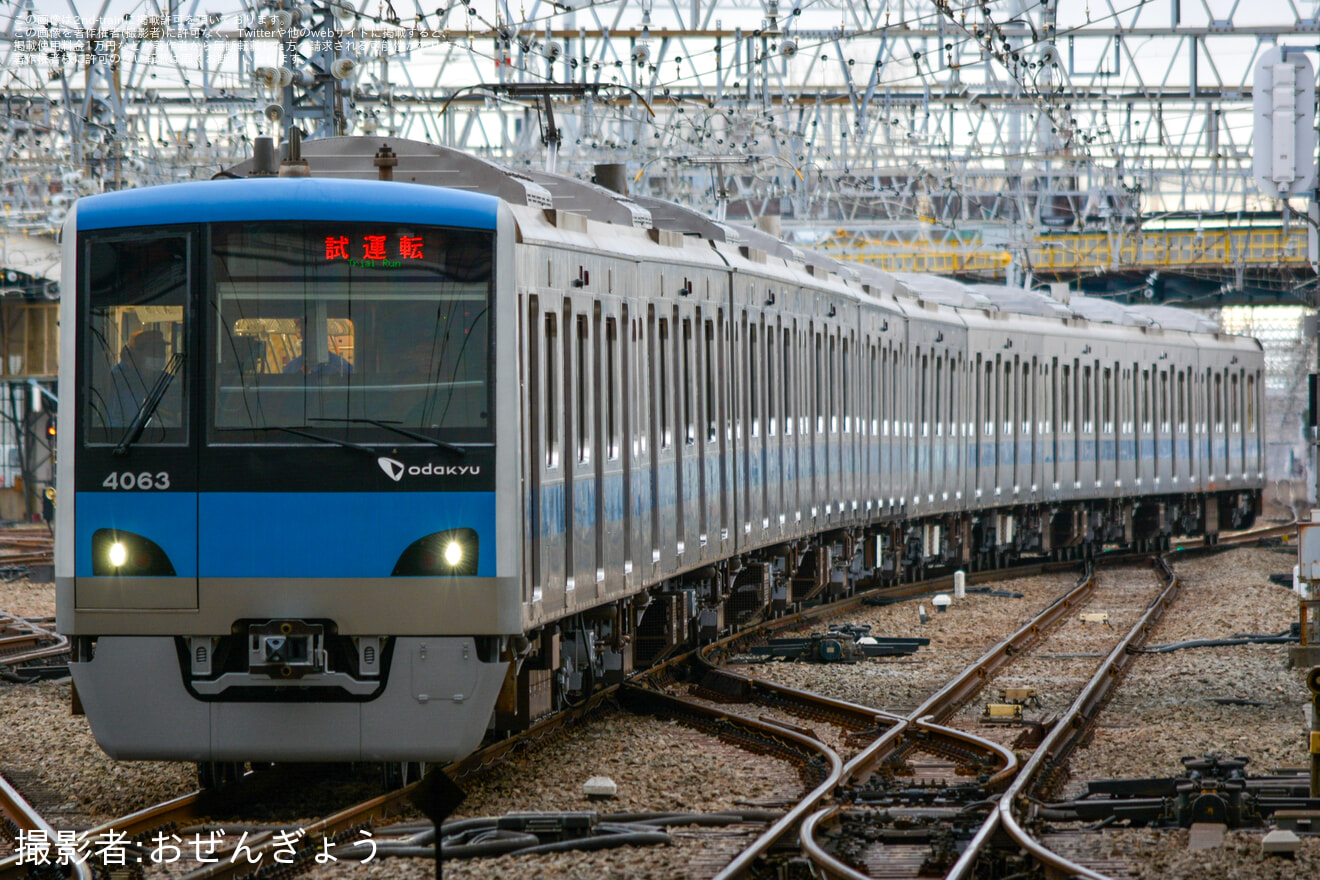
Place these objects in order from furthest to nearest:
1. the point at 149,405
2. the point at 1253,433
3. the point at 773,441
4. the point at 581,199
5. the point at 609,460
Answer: the point at 1253,433 → the point at 773,441 → the point at 581,199 → the point at 609,460 → the point at 149,405

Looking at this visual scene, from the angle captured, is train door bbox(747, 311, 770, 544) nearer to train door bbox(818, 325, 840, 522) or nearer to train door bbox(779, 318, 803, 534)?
train door bbox(779, 318, 803, 534)

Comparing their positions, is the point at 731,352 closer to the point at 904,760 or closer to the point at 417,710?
the point at 904,760

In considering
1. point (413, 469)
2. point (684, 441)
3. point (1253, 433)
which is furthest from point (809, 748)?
point (1253, 433)

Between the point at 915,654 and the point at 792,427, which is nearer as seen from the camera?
the point at 915,654

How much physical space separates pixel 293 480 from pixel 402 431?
0.52 m

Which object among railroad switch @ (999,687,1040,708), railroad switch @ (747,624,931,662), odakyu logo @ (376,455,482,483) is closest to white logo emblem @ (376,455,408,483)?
odakyu logo @ (376,455,482,483)

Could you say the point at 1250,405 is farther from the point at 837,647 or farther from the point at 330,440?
the point at 330,440

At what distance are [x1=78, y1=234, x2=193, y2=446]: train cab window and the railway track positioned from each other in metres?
1.68

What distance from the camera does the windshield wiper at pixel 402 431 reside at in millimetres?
8773

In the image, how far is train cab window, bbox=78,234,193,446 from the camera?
29.0 ft

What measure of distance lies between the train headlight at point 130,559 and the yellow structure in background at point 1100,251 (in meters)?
37.4

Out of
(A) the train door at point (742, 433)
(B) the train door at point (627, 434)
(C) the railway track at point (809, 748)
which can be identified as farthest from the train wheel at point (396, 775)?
(A) the train door at point (742, 433)

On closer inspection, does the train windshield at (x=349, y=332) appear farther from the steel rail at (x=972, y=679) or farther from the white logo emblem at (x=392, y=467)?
the steel rail at (x=972, y=679)

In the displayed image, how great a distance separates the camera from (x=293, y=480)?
8.78 metres
